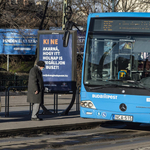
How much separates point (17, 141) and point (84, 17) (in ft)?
77.8

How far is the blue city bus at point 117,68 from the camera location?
855 centimetres

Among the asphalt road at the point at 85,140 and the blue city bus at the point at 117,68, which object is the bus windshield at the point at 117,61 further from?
the asphalt road at the point at 85,140

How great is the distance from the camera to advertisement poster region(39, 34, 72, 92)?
1161cm

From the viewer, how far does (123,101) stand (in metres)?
8.62

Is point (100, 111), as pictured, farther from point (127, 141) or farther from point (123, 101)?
point (127, 141)

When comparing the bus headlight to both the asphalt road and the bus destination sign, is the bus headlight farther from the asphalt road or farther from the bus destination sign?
the bus destination sign

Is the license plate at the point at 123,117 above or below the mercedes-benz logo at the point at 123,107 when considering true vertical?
below

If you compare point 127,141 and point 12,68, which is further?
point 12,68

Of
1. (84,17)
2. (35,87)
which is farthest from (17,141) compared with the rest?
(84,17)

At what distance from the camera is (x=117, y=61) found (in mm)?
8930

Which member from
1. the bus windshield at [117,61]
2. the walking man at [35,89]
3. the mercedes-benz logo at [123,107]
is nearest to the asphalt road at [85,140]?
the mercedes-benz logo at [123,107]

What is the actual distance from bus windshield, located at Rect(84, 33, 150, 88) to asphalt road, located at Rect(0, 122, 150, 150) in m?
1.25

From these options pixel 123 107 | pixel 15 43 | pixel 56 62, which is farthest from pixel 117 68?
pixel 15 43

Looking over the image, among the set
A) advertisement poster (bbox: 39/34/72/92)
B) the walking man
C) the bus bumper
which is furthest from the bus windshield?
advertisement poster (bbox: 39/34/72/92)
